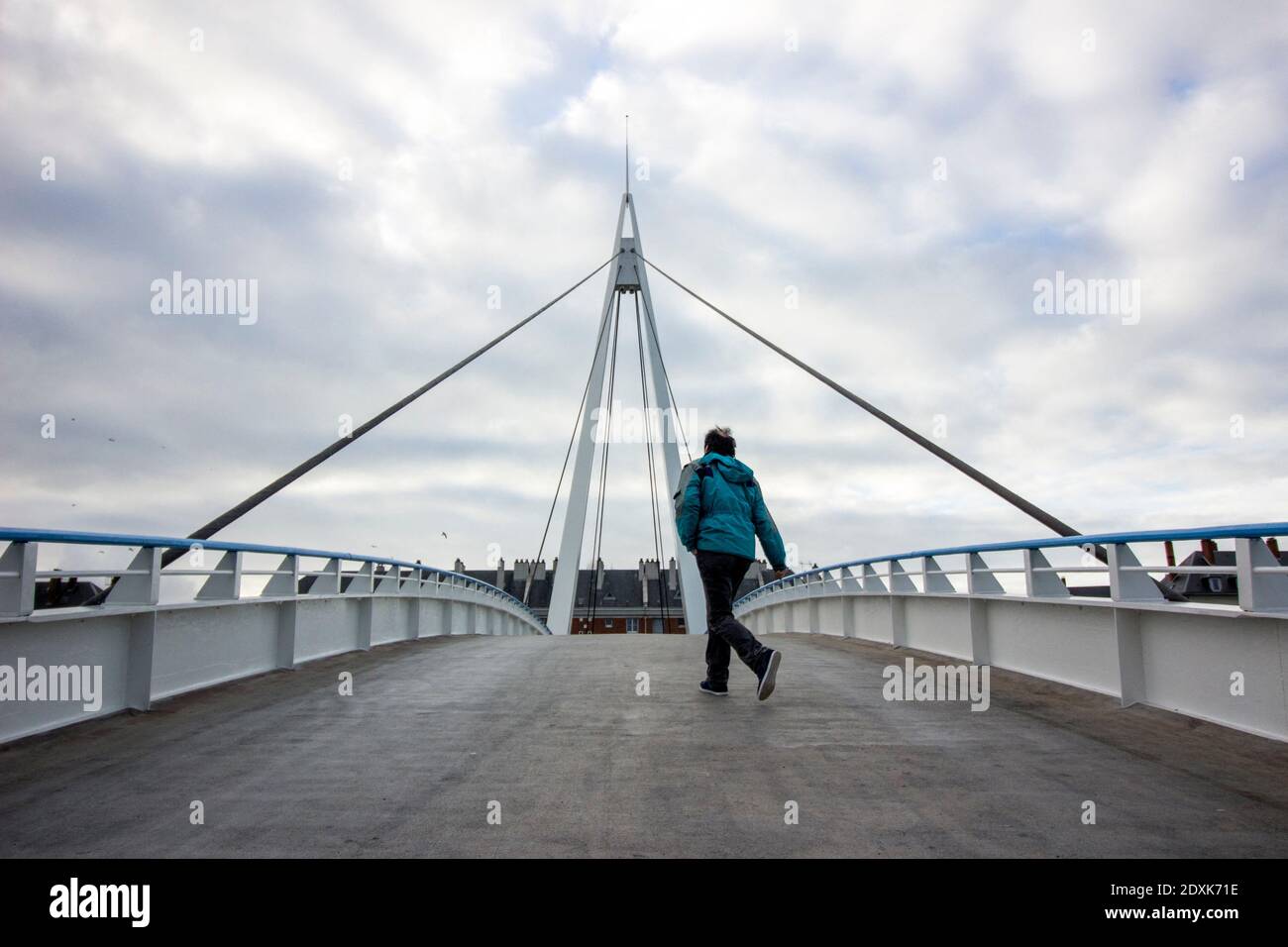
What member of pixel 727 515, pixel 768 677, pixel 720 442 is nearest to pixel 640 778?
pixel 768 677

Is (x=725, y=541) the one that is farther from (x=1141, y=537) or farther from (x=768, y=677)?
(x=1141, y=537)

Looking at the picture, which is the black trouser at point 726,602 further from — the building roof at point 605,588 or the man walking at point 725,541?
the building roof at point 605,588

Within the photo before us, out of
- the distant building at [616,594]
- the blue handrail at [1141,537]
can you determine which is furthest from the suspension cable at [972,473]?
the distant building at [616,594]

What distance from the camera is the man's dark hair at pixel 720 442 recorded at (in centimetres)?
684

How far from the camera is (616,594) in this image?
Result: 6322 centimetres

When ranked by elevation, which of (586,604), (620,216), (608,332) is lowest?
(586,604)

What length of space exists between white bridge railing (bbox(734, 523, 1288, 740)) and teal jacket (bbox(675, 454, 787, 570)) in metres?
2.19

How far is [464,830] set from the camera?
11.6 feet

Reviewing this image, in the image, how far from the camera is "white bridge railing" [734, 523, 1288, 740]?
15.3 ft

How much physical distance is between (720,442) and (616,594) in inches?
2250

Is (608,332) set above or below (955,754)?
above
